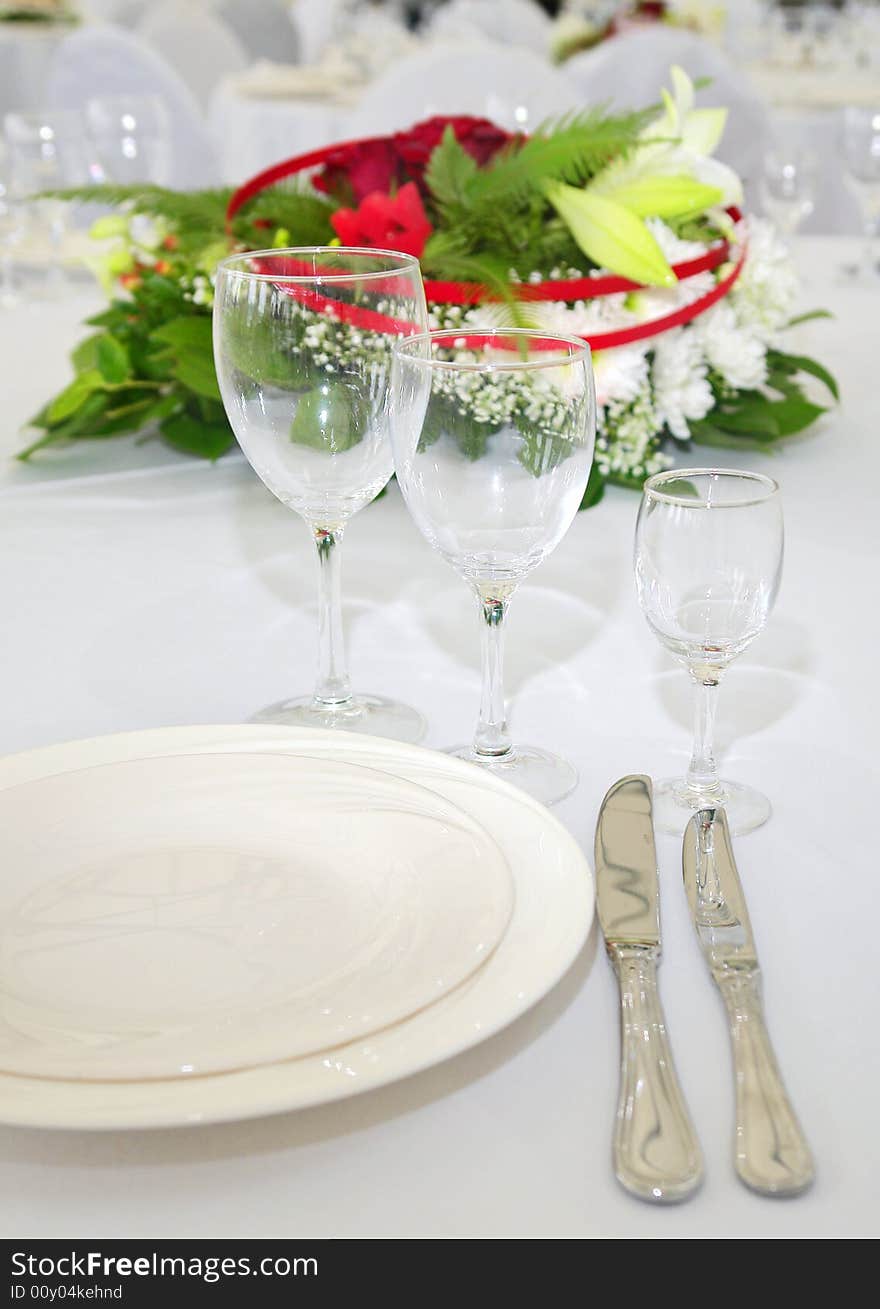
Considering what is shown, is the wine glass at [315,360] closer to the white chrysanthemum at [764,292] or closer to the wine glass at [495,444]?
the wine glass at [495,444]

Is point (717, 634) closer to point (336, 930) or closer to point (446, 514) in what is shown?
point (446, 514)

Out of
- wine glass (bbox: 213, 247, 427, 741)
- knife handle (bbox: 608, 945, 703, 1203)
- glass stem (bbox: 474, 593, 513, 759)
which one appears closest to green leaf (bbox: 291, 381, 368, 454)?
wine glass (bbox: 213, 247, 427, 741)

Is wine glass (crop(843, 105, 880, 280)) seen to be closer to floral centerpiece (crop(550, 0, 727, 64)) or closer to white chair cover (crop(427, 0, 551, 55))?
floral centerpiece (crop(550, 0, 727, 64))

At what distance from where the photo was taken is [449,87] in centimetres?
264

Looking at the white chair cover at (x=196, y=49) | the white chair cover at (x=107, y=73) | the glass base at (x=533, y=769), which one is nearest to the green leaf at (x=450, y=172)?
the glass base at (x=533, y=769)

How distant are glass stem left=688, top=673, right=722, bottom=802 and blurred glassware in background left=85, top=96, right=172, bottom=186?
165cm

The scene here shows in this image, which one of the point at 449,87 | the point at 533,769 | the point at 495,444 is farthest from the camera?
the point at 449,87

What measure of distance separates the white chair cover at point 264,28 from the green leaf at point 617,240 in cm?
620

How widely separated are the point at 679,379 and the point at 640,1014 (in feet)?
2.25

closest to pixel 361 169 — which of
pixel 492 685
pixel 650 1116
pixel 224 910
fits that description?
pixel 492 685

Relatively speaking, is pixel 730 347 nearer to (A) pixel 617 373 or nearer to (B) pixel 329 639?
(A) pixel 617 373

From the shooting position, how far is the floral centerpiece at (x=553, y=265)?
42.2 inches

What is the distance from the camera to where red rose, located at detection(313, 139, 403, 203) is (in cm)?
119
